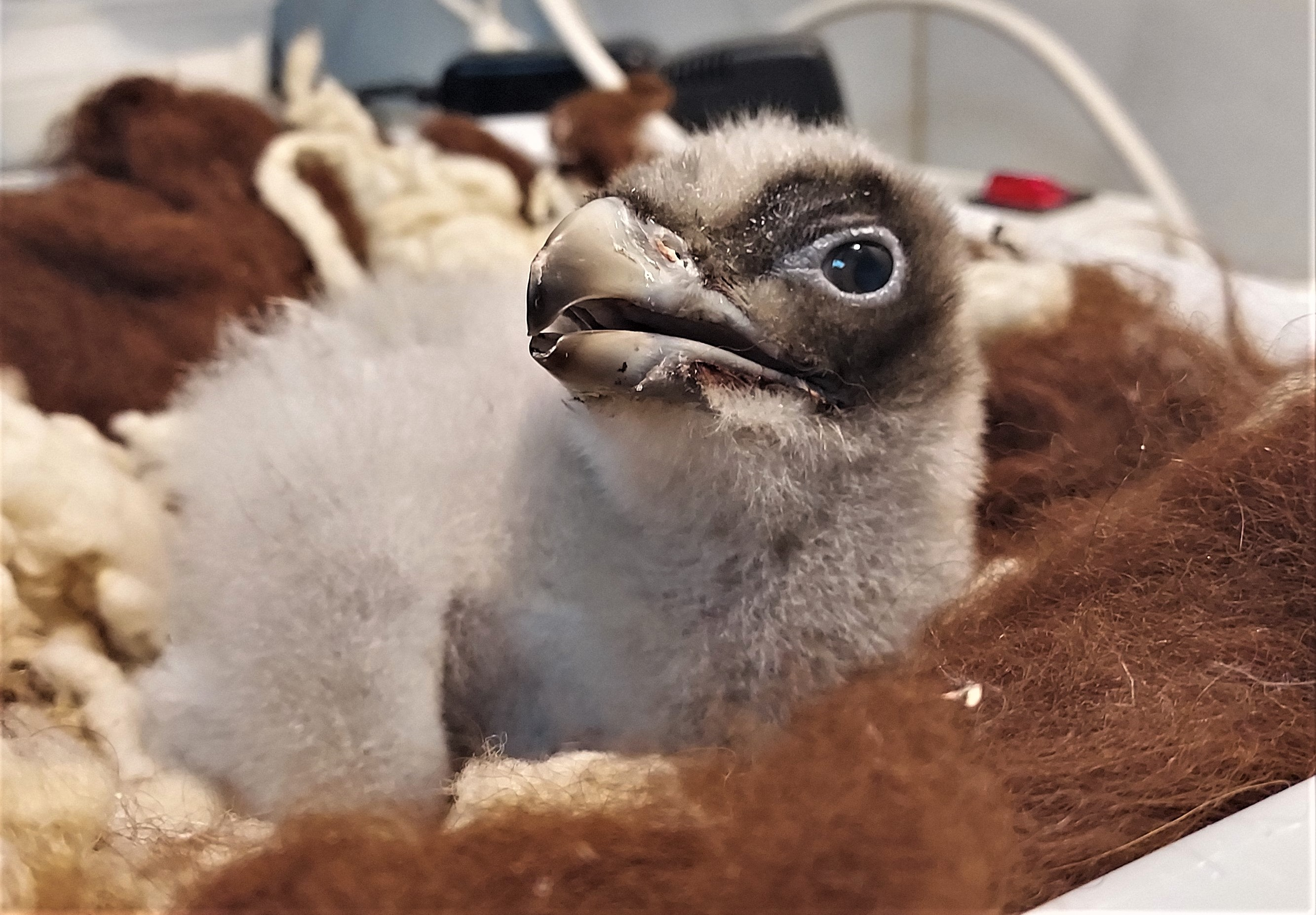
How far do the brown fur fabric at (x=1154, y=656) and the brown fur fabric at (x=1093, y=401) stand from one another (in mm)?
72

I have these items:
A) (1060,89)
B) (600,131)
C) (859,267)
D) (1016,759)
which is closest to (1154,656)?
(1016,759)

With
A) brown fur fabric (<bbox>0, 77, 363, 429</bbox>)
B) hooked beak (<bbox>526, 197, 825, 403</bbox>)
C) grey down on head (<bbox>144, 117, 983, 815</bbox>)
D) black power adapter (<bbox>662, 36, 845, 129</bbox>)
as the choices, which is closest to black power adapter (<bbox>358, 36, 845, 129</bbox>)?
black power adapter (<bbox>662, 36, 845, 129</bbox>)

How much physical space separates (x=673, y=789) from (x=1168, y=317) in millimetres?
600

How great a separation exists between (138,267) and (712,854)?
799mm

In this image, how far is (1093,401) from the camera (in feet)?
2.52

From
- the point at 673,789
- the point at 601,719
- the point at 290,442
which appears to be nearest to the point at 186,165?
the point at 290,442

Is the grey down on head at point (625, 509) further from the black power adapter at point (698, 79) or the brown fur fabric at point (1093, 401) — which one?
the black power adapter at point (698, 79)

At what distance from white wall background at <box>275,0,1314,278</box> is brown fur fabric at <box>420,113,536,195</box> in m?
0.58

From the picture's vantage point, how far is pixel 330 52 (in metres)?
1.79

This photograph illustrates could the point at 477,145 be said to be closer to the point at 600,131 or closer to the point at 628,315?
the point at 600,131

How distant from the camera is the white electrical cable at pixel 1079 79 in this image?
4.77ft

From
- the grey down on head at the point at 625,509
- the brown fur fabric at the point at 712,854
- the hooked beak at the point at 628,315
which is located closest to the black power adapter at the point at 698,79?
the grey down on head at the point at 625,509

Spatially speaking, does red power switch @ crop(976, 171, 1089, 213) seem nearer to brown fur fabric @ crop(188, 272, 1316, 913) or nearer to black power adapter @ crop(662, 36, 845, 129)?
black power adapter @ crop(662, 36, 845, 129)

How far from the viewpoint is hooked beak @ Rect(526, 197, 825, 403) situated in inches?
19.1
